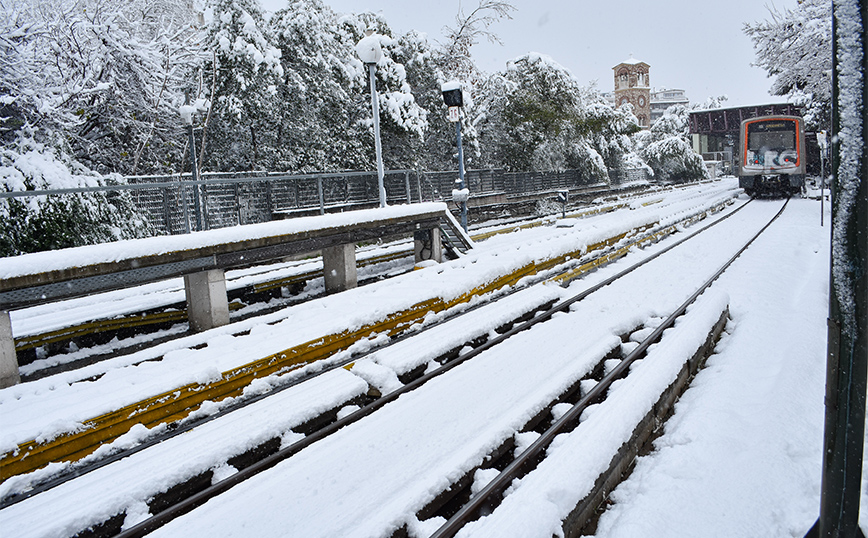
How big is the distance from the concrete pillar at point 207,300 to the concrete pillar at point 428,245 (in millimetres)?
4627

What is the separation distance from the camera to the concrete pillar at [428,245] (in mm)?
11039

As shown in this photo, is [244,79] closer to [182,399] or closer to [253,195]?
[253,195]

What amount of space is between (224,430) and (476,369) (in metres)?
2.38

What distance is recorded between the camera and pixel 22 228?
9.87 m

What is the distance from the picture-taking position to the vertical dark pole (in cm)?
206

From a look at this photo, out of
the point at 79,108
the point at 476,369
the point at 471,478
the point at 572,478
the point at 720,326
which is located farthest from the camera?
the point at 79,108

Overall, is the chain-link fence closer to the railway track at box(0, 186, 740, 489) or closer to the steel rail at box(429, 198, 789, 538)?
the railway track at box(0, 186, 740, 489)

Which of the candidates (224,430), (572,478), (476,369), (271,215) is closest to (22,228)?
(271,215)

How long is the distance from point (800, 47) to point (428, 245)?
22.5m

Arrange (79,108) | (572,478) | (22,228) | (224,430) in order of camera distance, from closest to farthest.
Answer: (572,478) < (224,430) < (22,228) < (79,108)

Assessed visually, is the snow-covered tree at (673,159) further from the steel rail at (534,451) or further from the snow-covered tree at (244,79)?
the steel rail at (534,451)

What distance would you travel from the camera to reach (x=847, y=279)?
7.04 ft

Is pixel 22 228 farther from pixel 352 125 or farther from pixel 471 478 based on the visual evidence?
pixel 352 125

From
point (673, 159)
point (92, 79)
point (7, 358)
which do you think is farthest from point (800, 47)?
point (7, 358)
